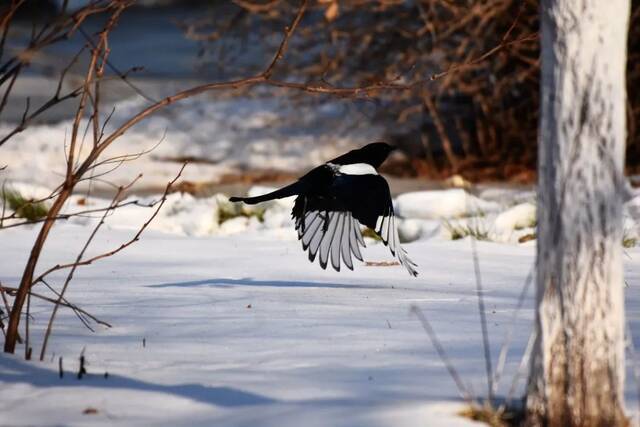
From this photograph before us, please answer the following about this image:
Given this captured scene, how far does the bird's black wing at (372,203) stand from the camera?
13.1 feet

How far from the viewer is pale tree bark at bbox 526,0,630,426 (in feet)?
6.93

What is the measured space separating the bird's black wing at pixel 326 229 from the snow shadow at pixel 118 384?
1.59 meters

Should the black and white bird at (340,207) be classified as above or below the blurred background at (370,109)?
below

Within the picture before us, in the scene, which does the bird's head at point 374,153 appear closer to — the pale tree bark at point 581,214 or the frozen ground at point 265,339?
the frozen ground at point 265,339

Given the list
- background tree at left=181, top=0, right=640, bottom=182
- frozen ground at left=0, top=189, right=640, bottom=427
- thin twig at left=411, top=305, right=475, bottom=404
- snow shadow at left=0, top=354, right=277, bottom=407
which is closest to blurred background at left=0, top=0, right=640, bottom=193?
background tree at left=181, top=0, right=640, bottom=182

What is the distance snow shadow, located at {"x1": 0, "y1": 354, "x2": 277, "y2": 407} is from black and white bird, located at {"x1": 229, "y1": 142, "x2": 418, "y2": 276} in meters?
1.34

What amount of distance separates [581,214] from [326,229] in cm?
221

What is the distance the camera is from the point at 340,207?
421 cm

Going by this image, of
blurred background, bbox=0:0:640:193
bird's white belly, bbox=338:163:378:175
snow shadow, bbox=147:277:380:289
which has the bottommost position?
snow shadow, bbox=147:277:380:289

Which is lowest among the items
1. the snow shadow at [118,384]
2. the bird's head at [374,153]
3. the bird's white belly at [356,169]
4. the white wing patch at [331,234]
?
the snow shadow at [118,384]

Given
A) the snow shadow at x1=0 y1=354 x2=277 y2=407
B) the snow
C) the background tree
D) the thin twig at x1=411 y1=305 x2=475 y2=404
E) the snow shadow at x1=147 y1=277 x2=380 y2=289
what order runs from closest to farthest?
the thin twig at x1=411 y1=305 x2=475 y2=404 → the snow shadow at x1=0 y1=354 x2=277 y2=407 → the snow shadow at x1=147 y1=277 x2=380 y2=289 → the snow → the background tree

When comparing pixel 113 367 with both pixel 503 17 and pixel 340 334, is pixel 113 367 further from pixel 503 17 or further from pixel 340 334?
pixel 503 17

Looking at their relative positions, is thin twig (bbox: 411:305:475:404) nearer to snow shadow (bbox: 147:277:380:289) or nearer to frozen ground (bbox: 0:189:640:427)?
frozen ground (bbox: 0:189:640:427)

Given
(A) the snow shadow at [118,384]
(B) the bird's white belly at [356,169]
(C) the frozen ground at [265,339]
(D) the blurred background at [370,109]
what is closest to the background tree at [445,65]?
(D) the blurred background at [370,109]
